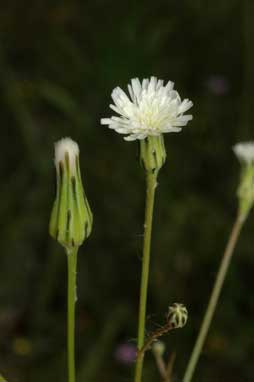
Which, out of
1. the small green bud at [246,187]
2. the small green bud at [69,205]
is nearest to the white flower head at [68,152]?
the small green bud at [69,205]

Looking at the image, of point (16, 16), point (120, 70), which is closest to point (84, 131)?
point (120, 70)

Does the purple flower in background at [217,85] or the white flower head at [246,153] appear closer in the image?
the white flower head at [246,153]

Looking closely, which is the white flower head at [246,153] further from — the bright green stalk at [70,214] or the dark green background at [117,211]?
the dark green background at [117,211]

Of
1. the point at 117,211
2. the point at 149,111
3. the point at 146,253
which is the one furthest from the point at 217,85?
the point at 146,253

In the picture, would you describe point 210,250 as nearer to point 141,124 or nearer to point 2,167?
point 2,167

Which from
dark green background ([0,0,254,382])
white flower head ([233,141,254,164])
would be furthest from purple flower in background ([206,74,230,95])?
white flower head ([233,141,254,164])

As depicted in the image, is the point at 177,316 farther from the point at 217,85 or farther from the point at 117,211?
the point at 217,85
